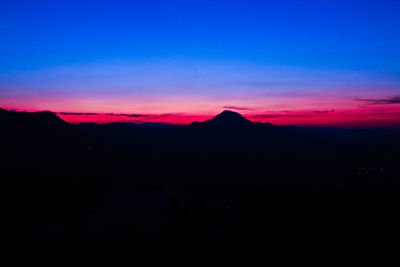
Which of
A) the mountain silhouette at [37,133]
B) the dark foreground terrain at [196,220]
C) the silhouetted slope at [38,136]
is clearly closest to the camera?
the dark foreground terrain at [196,220]

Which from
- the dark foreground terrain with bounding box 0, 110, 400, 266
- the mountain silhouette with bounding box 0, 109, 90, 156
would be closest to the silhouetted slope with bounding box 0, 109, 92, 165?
the mountain silhouette with bounding box 0, 109, 90, 156

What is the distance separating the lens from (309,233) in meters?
38.3

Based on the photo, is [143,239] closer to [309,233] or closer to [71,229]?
[71,229]

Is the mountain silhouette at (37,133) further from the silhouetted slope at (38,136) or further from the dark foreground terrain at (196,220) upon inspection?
the dark foreground terrain at (196,220)

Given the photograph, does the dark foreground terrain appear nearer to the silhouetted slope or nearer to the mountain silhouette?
the silhouetted slope

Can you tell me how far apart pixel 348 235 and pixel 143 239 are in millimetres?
25191

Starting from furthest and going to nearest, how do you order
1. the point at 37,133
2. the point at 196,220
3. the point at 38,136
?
the point at 37,133
the point at 38,136
the point at 196,220

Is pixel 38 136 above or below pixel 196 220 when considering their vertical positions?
above

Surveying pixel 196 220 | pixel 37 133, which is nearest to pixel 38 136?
pixel 37 133

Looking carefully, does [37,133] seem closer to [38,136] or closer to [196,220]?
[38,136]

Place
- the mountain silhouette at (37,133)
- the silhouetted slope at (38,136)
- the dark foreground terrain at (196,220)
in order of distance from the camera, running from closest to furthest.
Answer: the dark foreground terrain at (196,220) < the silhouetted slope at (38,136) < the mountain silhouette at (37,133)

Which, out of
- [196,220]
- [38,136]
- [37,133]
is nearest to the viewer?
[196,220]

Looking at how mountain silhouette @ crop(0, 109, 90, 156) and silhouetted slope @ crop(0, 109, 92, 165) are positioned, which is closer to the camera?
silhouetted slope @ crop(0, 109, 92, 165)

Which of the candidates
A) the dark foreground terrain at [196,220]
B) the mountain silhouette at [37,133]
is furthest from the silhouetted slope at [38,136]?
the dark foreground terrain at [196,220]
